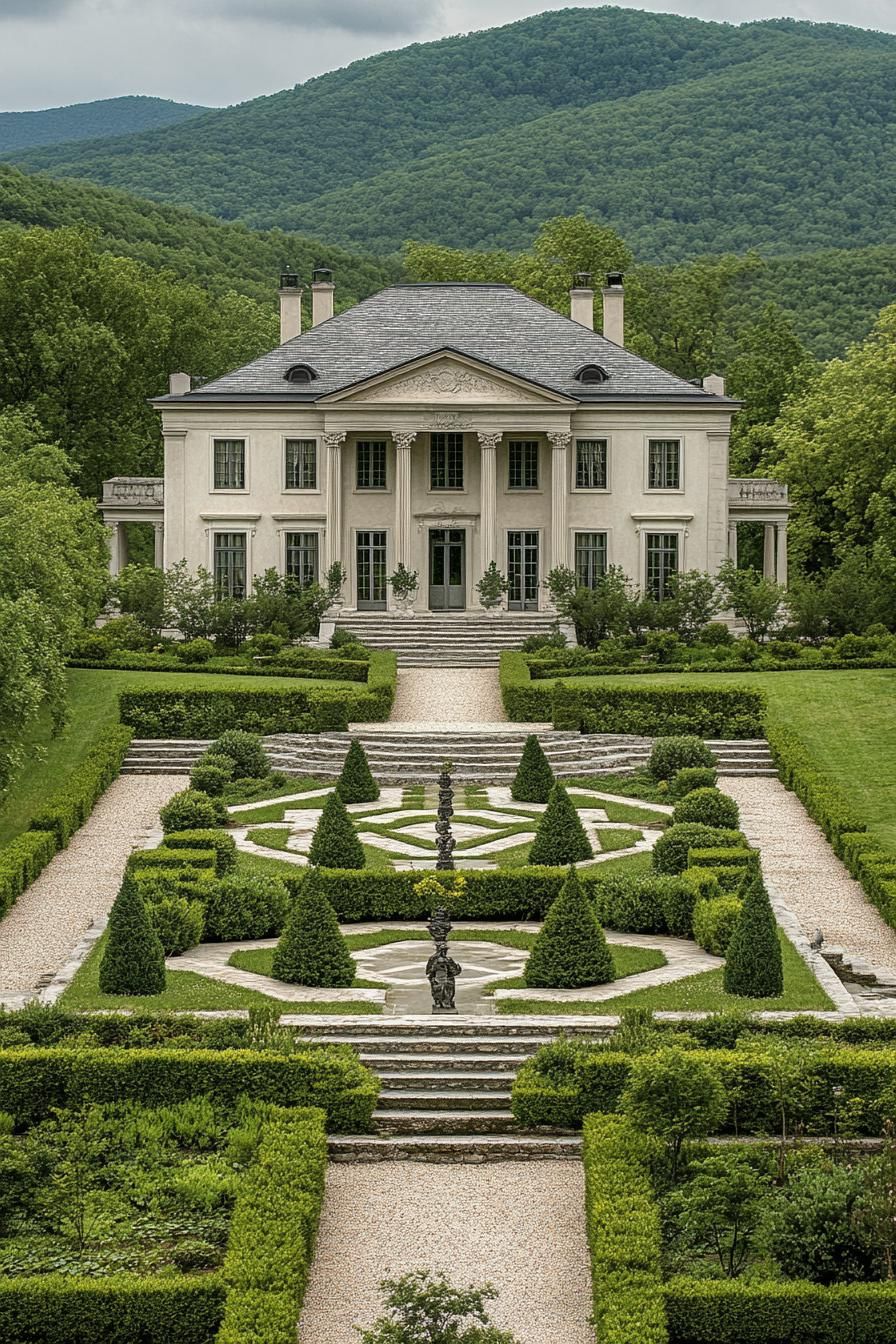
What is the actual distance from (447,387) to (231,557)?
307 inches

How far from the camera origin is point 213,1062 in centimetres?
1858

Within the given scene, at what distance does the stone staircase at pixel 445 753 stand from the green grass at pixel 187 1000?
14.9 metres

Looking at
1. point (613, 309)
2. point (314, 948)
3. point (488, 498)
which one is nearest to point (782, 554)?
point (488, 498)

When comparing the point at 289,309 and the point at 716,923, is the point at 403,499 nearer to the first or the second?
the point at 289,309

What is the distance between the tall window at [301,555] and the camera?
184 feet

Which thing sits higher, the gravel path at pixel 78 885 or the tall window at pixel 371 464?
the tall window at pixel 371 464

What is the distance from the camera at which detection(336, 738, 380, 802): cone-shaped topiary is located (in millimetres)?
34188

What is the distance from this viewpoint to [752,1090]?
1838 cm

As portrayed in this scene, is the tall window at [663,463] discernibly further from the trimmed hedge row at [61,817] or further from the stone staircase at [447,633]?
the trimmed hedge row at [61,817]

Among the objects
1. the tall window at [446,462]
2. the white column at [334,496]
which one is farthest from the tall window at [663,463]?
the white column at [334,496]

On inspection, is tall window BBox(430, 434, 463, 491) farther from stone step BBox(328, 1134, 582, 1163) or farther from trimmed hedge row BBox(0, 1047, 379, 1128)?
stone step BBox(328, 1134, 582, 1163)

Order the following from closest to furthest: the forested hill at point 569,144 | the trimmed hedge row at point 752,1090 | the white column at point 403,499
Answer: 1. the trimmed hedge row at point 752,1090
2. the white column at point 403,499
3. the forested hill at point 569,144

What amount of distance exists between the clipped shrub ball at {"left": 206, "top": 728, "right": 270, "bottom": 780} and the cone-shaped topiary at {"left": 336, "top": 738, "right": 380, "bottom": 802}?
2.81 meters

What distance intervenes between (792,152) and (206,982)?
10528 cm
